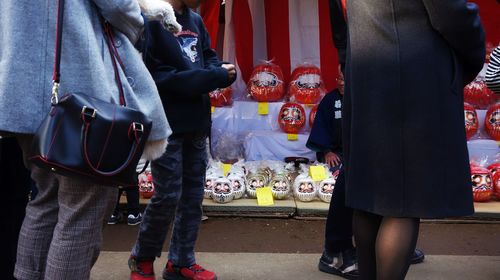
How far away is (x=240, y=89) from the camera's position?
5.11 meters

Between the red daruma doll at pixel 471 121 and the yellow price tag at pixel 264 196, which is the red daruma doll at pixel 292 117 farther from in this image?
the red daruma doll at pixel 471 121

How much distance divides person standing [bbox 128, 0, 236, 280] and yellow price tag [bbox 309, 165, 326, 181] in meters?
1.57

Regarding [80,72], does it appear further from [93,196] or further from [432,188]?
[432,188]

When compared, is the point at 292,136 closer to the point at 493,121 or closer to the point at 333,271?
the point at 493,121

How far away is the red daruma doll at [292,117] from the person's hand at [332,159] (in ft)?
2.31

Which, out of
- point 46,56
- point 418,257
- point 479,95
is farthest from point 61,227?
point 479,95

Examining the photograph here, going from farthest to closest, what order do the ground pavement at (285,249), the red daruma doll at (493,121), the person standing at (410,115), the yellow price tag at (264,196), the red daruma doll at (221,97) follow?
the red daruma doll at (221,97) < the red daruma doll at (493,121) < the yellow price tag at (264,196) < the ground pavement at (285,249) < the person standing at (410,115)

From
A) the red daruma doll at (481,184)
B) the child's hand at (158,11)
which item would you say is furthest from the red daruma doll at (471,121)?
the child's hand at (158,11)

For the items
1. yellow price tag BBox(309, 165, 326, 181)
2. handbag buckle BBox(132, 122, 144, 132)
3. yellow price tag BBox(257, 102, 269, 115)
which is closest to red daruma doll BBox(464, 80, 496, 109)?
yellow price tag BBox(309, 165, 326, 181)

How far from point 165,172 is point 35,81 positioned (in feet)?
3.15

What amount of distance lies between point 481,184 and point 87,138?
131 inches

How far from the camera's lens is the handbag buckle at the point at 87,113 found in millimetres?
1332

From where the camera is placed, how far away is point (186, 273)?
8.28 ft

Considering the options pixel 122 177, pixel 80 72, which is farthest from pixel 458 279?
pixel 80 72
